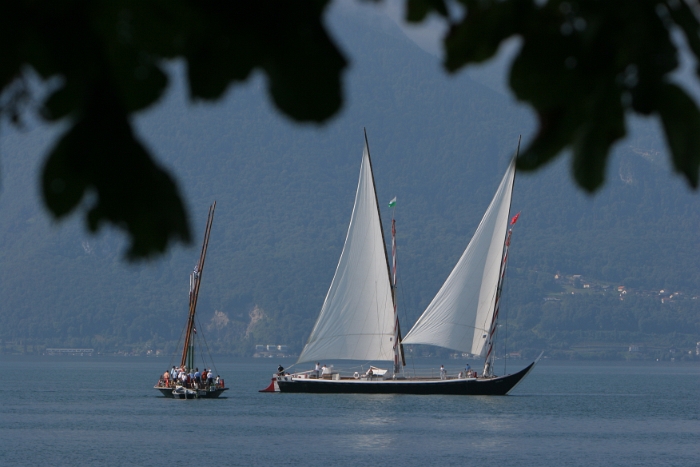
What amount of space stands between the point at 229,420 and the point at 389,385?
1141 centimetres

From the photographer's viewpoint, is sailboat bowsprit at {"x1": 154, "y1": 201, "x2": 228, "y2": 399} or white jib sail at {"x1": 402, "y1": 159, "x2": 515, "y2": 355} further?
sailboat bowsprit at {"x1": 154, "y1": 201, "x2": 228, "y2": 399}

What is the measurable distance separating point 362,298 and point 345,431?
10630 millimetres

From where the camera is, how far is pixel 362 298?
201ft

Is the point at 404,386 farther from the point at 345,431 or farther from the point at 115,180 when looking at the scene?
the point at 115,180

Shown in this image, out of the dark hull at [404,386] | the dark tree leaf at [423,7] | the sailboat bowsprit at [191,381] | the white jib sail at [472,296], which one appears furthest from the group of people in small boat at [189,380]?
the dark tree leaf at [423,7]

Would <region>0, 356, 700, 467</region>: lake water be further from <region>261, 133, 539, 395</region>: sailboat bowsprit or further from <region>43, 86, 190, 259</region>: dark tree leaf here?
<region>43, 86, 190, 259</region>: dark tree leaf

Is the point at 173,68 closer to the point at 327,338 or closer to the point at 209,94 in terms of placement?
the point at 209,94

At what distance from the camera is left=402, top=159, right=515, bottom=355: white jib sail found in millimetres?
59656

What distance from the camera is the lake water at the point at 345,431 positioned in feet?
138

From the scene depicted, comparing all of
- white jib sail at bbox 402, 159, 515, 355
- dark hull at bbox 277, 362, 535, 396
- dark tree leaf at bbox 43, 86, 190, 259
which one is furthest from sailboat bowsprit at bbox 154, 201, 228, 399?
dark tree leaf at bbox 43, 86, 190, 259

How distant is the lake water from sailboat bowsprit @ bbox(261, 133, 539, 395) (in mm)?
3684

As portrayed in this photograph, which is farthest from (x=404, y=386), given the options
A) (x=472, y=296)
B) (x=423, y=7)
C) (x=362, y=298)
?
(x=423, y=7)

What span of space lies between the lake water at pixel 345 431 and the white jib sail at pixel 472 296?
3966 millimetres

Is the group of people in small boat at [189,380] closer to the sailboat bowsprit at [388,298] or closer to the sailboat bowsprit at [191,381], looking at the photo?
the sailboat bowsprit at [191,381]
